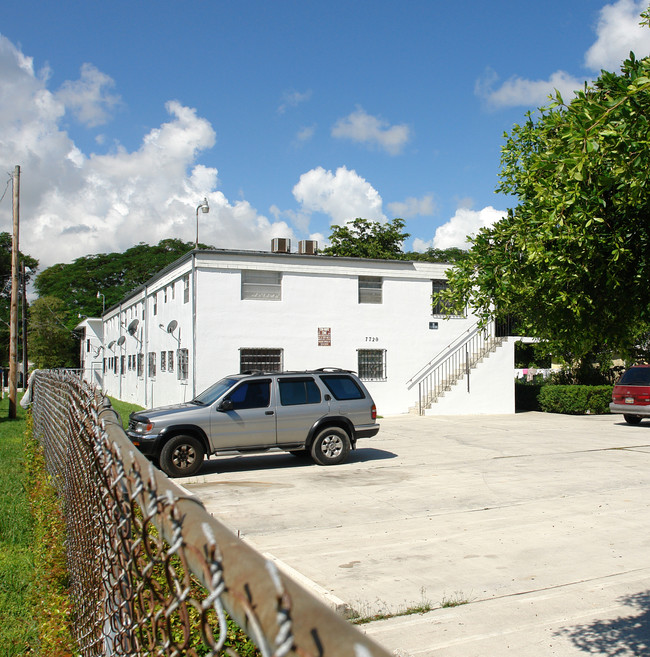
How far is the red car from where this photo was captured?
73.2 ft

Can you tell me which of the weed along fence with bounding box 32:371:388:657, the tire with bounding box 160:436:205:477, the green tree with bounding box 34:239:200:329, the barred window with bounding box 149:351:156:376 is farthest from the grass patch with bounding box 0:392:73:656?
the green tree with bounding box 34:239:200:329

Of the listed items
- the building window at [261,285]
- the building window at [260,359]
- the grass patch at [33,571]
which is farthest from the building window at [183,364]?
the grass patch at [33,571]

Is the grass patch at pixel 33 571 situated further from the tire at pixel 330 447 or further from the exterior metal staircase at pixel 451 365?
the exterior metal staircase at pixel 451 365

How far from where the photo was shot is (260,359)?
2417 cm

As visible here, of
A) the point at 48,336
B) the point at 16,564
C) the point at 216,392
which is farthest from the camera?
the point at 48,336

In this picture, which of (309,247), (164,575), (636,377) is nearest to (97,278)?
(309,247)

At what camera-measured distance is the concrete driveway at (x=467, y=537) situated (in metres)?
5.50

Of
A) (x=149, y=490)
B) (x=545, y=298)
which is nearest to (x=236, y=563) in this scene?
(x=149, y=490)

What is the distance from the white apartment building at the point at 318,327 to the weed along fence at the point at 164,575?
19.3 meters

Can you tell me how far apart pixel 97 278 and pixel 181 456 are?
67817mm

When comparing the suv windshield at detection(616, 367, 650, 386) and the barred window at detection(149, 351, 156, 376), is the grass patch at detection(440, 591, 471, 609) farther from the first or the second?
the barred window at detection(149, 351, 156, 376)

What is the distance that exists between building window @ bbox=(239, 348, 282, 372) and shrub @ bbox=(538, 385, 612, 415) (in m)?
11.4

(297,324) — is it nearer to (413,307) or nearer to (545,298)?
(413,307)

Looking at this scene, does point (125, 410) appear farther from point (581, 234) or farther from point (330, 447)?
point (581, 234)
